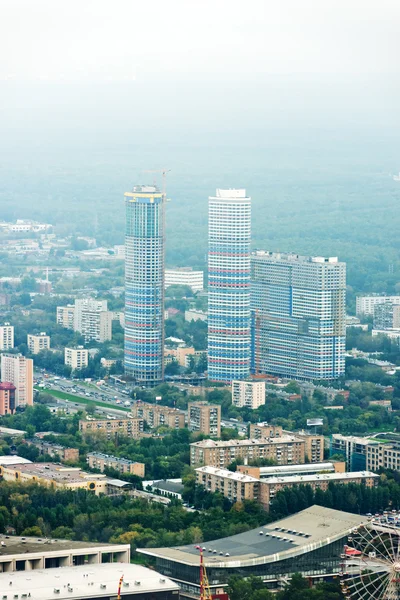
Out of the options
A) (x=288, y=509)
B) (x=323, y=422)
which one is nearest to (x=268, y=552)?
(x=288, y=509)

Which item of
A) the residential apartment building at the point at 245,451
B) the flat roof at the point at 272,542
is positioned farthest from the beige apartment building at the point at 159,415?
the flat roof at the point at 272,542

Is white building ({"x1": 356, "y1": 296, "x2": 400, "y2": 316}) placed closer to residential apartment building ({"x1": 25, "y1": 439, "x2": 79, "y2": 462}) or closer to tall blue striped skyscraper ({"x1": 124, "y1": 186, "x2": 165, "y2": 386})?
tall blue striped skyscraper ({"x1": 124, "y1": 186, "x2": 165, "y2": 386})

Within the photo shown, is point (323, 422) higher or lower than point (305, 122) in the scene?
lower

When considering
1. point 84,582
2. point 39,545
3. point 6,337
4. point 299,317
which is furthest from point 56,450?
point 6,337

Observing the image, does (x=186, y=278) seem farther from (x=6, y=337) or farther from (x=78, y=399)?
(x=78, y=399)

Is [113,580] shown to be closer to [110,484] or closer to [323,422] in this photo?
[110,484]

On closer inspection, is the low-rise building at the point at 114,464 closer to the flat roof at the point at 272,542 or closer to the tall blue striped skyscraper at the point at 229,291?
the flat roof at the point at 272,542
